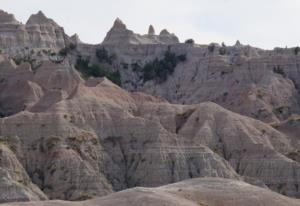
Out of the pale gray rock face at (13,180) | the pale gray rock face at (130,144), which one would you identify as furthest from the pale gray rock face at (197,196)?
the pale gray rock face at (130,144)

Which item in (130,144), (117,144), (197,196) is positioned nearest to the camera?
(197,196)

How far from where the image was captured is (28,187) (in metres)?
143

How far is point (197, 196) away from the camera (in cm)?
10650

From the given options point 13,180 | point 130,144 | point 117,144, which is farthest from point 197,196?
point 117,144

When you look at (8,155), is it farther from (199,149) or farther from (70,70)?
(70,70)

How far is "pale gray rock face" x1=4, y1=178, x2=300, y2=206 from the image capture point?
102 m

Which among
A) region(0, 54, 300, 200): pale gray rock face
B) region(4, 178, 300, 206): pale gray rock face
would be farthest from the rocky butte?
region(4, 178, 300, 206): pale gray rock face

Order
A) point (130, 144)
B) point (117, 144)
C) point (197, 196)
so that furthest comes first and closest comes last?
point (117, 144), point (130, 144), point (197, 196)

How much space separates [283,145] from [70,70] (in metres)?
30.5

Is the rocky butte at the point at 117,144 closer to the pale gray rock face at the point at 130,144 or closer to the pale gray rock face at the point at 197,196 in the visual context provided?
the pale gray rock face at the point at 130,144

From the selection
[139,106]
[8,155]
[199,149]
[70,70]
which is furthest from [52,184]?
[70,70]

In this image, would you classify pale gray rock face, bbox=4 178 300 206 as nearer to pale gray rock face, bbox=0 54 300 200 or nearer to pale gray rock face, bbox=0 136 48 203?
pale gray rock face, bbox=0 136 48 203

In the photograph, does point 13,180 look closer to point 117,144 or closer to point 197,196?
point 117,144

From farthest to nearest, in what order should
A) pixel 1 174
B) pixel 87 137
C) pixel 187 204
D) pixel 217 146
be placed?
1. pixel 217 146
2. pixel 87 137
3. pixel 1 174
4. pixel 187 204
